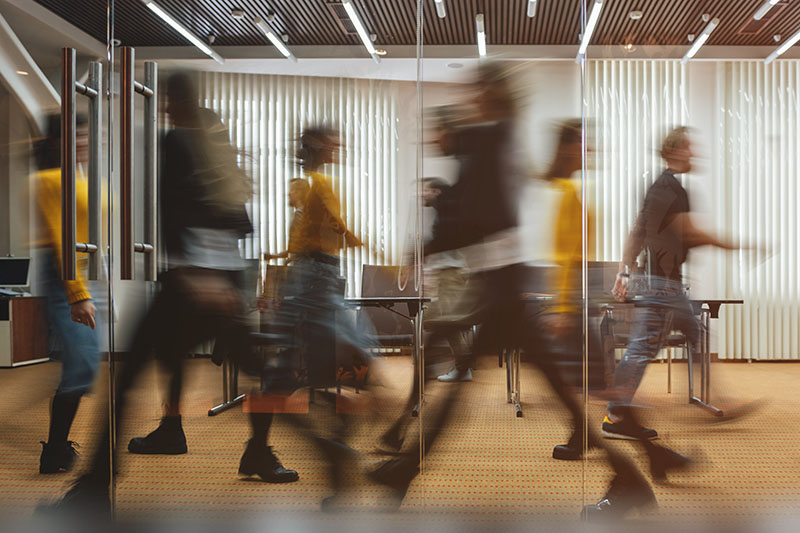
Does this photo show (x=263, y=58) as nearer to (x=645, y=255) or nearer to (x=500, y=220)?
(x=500, y=220)

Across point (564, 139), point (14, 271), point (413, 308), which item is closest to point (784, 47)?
point (564, 139)

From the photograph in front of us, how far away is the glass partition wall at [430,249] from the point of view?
2.19 meters

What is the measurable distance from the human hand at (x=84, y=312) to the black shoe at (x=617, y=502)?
1888 mm

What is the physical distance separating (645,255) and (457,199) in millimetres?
668

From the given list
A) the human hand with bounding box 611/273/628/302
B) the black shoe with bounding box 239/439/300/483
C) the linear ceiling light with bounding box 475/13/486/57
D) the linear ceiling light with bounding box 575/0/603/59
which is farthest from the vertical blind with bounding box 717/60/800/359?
the black shoe with bounding box 239/439/300/483

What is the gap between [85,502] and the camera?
235 cm

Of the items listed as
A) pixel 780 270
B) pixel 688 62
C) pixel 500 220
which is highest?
pixel 688 62

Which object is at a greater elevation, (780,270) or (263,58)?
(263,58)

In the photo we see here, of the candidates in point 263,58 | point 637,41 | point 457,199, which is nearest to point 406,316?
point 457,199

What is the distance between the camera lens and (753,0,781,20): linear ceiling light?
2.18 metres

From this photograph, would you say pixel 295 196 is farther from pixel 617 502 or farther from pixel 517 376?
pixel 617 502

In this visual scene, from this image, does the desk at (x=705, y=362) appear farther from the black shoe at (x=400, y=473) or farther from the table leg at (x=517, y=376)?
the black shoe at (x=400, y=473)

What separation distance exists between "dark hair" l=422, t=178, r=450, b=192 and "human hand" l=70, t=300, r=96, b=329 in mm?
1304

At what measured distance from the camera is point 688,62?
7.19 ft
